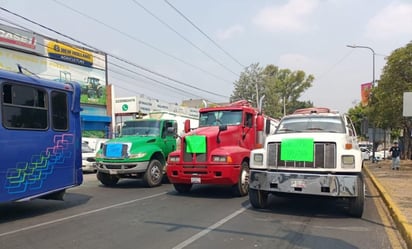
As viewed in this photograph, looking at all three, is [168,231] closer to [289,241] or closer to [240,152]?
[289,241]

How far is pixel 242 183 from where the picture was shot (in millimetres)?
11953

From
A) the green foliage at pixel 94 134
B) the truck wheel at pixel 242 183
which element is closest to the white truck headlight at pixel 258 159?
the truck wheel at pixel 242 183

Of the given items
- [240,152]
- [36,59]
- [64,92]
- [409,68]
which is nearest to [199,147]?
[240,152]

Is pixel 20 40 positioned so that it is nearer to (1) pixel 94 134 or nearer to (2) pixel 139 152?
(1) pixel 94 134

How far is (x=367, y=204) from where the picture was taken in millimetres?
11086

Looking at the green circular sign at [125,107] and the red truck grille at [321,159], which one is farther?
the green circular sign at [125,107]

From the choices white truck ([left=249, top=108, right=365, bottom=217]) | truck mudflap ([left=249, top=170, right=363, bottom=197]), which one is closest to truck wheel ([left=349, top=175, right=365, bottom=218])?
white truck ([left=249, top=108, right=365, bottom=217])

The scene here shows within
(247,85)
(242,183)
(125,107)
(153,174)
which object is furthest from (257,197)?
(247,85)

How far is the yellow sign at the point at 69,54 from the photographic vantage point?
30.8m

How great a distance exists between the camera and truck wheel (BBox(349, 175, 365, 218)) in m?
8.56

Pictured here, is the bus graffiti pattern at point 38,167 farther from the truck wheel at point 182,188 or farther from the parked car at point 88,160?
the parked car at point 88,160

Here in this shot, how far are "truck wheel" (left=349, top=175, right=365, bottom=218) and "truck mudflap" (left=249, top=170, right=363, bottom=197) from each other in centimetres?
10

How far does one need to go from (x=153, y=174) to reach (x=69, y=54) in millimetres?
21027

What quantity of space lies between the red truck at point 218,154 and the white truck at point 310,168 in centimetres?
195
